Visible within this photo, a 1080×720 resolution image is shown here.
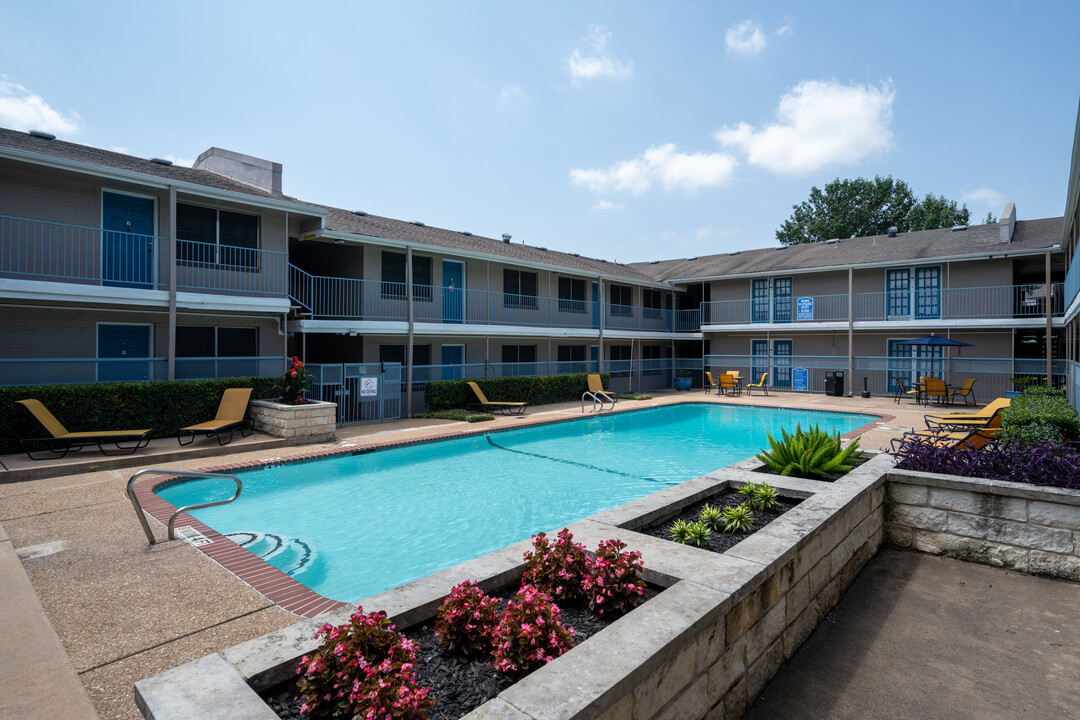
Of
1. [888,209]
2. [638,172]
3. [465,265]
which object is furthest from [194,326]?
[888,209]

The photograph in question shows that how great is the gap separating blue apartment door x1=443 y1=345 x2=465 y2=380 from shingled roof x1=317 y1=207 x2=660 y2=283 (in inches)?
137

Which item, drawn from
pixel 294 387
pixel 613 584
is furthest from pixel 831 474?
pixel 294 387

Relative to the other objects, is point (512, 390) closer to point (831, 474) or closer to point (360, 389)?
point (360, 389)

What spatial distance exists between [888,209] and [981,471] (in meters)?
47.6

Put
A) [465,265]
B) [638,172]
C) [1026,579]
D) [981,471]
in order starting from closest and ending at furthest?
[1026,579] < [981,471] < [465,265] < [638,172]

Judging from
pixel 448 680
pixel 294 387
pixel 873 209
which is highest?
pixel 873 209

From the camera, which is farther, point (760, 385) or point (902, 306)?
point (760, 385)

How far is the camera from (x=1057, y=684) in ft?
10.1

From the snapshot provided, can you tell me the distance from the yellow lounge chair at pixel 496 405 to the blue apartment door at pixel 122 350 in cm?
832

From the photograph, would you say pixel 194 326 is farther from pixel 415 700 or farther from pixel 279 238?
pixel 415 700

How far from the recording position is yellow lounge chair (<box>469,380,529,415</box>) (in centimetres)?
1688

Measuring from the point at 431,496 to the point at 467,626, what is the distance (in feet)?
20.5

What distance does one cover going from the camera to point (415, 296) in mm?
18125

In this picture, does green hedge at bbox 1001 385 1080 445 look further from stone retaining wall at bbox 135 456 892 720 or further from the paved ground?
stone retaining wall at bbox 135 456 892 720
